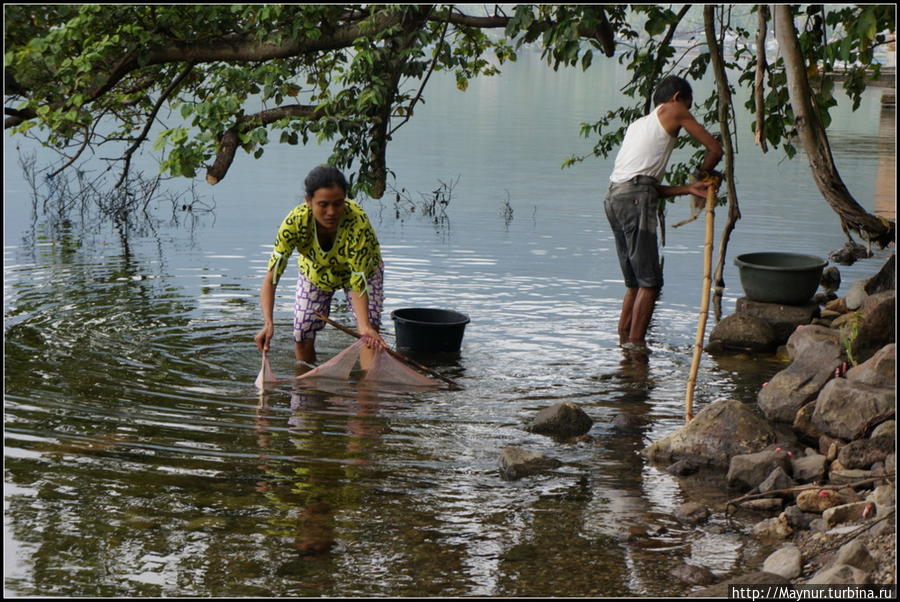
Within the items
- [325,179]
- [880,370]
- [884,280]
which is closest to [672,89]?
[884,280]

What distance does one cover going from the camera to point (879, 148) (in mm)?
22984

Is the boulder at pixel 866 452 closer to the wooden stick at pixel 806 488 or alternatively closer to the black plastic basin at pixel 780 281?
the wooden stick at pixel 806 488

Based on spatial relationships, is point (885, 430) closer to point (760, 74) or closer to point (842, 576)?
point (842, 576)

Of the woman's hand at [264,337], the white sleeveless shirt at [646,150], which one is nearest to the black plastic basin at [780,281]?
the white sleeveless shirt at [646,150]

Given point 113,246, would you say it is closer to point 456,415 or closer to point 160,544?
point 456,415

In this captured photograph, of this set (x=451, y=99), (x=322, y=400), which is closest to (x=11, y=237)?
(x=322, y=400)

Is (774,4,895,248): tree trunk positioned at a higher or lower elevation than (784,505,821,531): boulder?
higher

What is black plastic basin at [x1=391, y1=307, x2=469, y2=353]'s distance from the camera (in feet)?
25.3

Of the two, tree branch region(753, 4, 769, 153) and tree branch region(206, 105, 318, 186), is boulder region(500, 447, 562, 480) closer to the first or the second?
tree branch region(753, 4, 769, 153)

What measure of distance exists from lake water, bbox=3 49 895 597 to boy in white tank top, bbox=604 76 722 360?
1.56ft

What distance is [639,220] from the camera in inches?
310

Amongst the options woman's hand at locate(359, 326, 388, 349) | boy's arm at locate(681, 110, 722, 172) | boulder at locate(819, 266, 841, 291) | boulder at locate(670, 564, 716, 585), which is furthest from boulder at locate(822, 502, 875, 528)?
boulder at locate(819, 266, 841, 291)

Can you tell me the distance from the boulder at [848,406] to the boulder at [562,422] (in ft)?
4.09

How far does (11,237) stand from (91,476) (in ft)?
26.2
